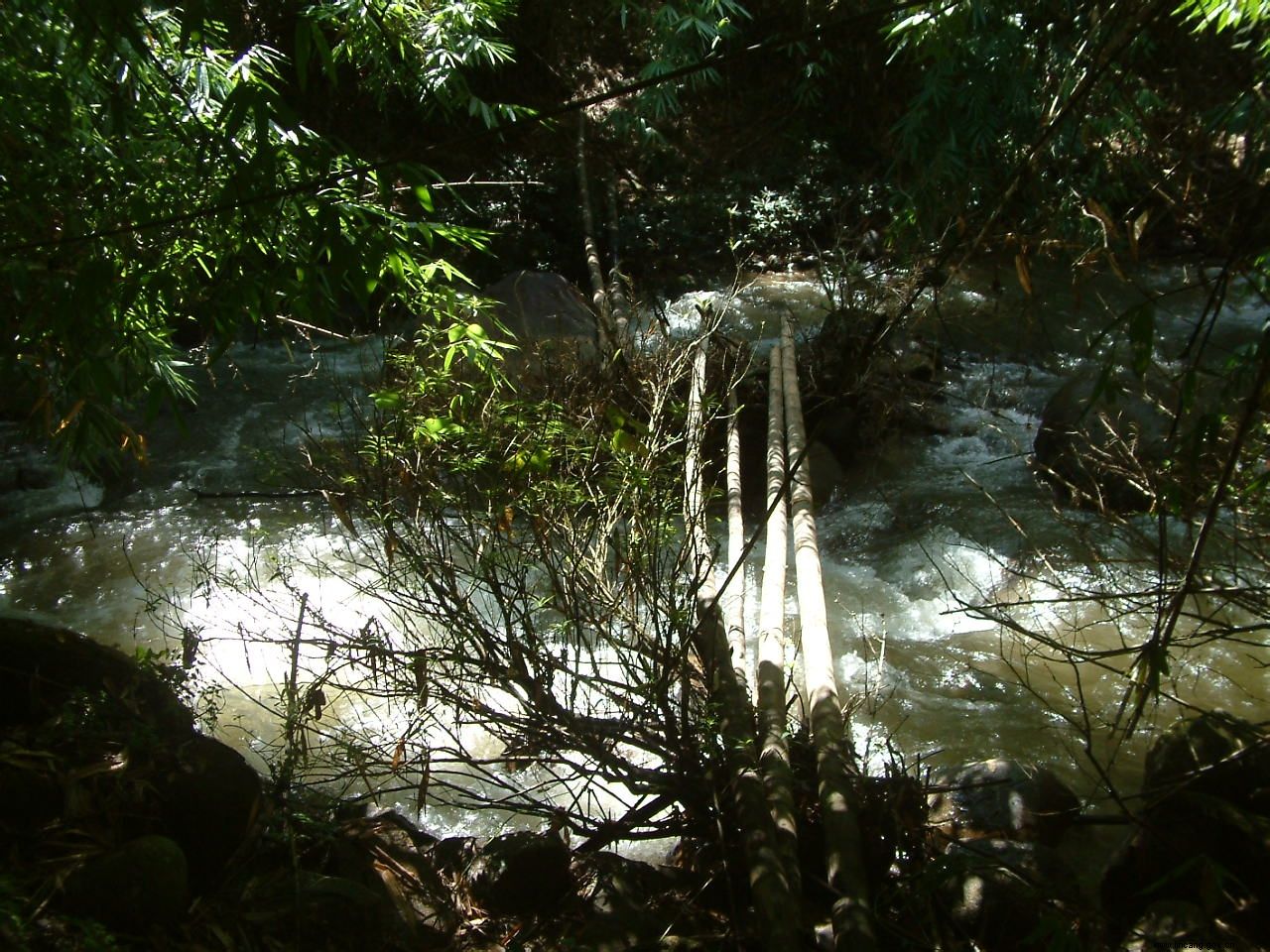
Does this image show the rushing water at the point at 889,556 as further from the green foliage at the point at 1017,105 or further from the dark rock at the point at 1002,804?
the green foliage at the point at 1017,105

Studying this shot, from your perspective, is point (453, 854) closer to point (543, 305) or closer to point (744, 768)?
point (744, 768)

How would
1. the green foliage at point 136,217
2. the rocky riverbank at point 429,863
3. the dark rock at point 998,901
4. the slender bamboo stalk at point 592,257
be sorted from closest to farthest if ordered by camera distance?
the green foliage at point 136,217, the rocky riverbank at point 429,863, the dark rock at point 998,901, the slender bamboo stalk at point 592,257

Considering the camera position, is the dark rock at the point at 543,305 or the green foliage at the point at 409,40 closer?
the green foliage at the point at 409,40

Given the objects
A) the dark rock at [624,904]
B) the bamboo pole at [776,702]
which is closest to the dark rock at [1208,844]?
the bamboo pole at [776,702]

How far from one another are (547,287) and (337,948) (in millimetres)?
5711

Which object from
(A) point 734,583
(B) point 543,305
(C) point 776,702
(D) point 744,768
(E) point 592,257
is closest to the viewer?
(D) point 744,768

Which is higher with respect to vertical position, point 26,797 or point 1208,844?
point 26,797

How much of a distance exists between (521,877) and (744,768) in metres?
0.71

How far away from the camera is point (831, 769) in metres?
2.57

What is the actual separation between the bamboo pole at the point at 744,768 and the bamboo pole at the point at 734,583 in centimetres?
10

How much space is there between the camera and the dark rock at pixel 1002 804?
2.93 m

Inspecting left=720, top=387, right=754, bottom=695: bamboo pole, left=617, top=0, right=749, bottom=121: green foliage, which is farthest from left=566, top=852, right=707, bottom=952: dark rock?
left=617, top=0, right=749, bottom=121: green foliage

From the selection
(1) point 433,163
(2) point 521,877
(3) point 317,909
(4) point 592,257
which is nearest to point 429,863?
(2) point 521,877

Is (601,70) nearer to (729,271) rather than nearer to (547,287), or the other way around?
(729,271)
